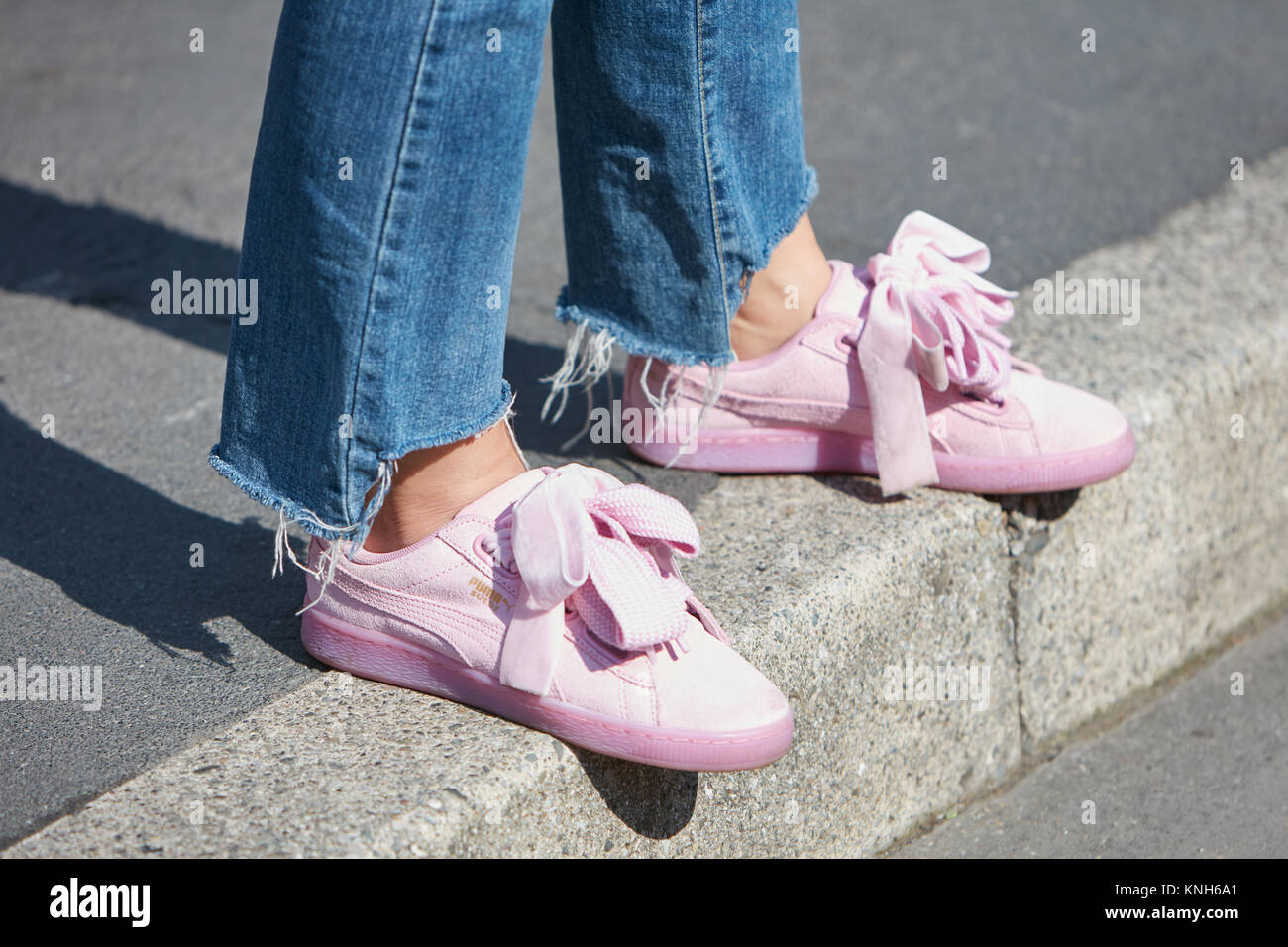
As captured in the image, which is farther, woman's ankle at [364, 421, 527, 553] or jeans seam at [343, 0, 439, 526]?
woman's ankle at [364, 421, 527, 553]

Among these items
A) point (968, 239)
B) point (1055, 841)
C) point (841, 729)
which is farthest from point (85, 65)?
point (1055, 841)

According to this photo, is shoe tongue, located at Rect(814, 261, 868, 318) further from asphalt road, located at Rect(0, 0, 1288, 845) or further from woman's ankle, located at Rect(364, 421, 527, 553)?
woman's ankle, located at Rect(364, 421, 527, 553)

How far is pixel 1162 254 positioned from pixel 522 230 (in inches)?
50.6

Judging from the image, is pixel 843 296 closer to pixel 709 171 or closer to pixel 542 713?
pixel 709 171

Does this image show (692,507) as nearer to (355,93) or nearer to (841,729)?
(841,729)

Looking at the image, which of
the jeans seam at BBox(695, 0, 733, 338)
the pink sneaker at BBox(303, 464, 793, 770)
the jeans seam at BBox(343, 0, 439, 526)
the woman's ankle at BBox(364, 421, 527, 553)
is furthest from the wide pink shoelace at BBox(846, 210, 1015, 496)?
the jeans seam at BBox(343, 0, 439, 526)

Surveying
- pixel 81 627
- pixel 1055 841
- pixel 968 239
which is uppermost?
pixel 968 239

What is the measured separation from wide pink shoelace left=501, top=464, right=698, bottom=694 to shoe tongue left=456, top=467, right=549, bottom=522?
0.09 feet

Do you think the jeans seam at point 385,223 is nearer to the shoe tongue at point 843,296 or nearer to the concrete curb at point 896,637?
the concrete curb at point 896,637

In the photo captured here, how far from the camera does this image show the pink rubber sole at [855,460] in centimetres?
167

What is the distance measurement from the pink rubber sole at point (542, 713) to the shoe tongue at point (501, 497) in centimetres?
16

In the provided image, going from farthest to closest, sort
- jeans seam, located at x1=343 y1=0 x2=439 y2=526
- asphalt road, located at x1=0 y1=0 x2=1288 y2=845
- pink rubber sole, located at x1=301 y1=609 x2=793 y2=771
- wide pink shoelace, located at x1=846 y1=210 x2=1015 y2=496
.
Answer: wide pink shoelace, located at x1=846 y1=210 x2=1015 y2=496 → asphalt road, located at x1=0 y1=0 x2=1288 y2=845 → pink rubber sole, located at x1=301 y1=609 x2=793 y2=771 → jeans seam, located at x1=343 y1=0 x2=439 y2=526

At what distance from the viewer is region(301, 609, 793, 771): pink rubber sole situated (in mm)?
1217
